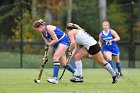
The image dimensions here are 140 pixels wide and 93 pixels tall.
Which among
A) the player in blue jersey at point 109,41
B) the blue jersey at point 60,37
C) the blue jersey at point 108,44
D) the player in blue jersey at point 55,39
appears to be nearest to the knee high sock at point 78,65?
the player in blue jersey at point 55,39

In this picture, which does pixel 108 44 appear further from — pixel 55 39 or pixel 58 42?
pixel 55 39

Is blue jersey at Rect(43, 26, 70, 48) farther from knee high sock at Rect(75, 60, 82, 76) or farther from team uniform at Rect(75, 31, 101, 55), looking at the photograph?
knee high sock at Rect(75, 60, 82, 76)

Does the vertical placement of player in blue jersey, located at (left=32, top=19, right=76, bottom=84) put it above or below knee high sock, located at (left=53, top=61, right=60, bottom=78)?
above

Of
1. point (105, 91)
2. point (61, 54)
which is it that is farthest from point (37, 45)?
point (105, 91)

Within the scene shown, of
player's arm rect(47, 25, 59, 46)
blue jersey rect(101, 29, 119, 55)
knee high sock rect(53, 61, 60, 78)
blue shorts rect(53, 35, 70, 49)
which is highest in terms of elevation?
player's arm rect(47, 25, 59, 46)

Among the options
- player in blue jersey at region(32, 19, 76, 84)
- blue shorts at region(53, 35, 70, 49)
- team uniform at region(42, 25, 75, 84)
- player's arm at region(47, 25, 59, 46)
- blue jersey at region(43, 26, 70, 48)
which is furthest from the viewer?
blue shorts at region(53, 35, 70, 49)

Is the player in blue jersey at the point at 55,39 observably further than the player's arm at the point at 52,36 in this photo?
No

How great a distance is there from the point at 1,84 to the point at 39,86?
1.22 metres

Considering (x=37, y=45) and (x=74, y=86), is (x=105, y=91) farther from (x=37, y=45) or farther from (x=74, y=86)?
(x=37, y=45)

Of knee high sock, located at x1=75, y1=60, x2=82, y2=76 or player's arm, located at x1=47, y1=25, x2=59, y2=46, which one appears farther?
knee high sock, located at x1=75, y1=60, x2=82, y2=76

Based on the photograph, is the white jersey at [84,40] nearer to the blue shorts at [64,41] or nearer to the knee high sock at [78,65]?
the blue shorts at [64,41]

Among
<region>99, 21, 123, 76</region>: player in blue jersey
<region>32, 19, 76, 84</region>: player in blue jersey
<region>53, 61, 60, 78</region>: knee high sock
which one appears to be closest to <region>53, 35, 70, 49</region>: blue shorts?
<region>32, 19, 76, 84</region>: player in blue jersey

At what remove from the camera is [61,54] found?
16.6 metres

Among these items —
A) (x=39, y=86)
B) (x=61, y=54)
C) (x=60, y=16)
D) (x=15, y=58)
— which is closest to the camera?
(x=39, y=86)
